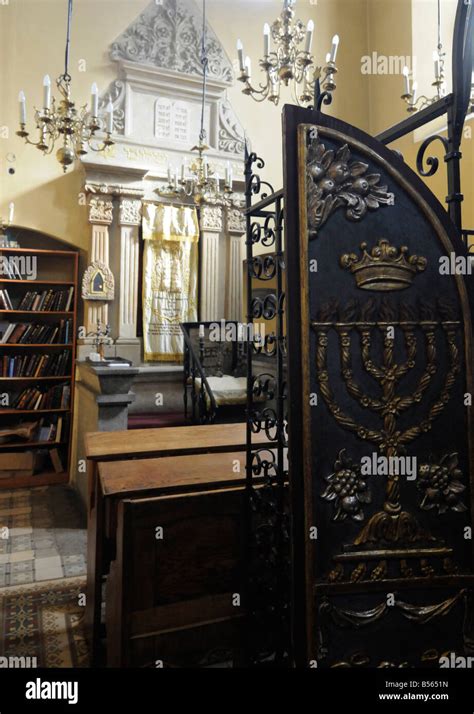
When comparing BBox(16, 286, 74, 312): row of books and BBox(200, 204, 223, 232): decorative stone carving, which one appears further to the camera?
BBox(200, 204, 223, 232): decorative stone carving

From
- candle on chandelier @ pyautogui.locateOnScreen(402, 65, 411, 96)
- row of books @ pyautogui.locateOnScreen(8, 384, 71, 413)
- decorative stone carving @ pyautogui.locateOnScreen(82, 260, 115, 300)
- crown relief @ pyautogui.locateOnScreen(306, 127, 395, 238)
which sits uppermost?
candle on chandelier @ pyautogui.locateOnScreen(402, 65, 411, 96)

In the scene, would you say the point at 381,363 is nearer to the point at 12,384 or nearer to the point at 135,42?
the point at 12,384

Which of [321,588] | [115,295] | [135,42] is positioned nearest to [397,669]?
[321,588]

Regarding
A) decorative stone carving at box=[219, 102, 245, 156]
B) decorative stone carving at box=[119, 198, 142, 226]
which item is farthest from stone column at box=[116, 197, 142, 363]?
decorative stone carving at box=[219, 102, 245, 156]

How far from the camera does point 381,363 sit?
4.87 ft

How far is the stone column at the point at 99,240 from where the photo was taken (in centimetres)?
607

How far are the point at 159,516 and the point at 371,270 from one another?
3.66ft

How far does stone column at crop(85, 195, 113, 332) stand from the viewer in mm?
6070

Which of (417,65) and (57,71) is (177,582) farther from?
(417,65)

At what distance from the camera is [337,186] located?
57.3 inches

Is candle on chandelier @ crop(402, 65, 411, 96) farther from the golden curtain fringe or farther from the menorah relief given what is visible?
the menorah relief

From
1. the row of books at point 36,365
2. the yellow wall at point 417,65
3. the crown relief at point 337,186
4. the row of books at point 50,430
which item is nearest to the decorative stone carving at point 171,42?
the yellow wall at point 417,65

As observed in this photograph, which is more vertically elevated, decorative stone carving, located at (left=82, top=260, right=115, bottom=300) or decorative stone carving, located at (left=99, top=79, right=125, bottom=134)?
decorative stone carving, located at (left=99, top=79, right=125, bottom=134)

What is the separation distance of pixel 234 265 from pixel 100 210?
6.36 feet
